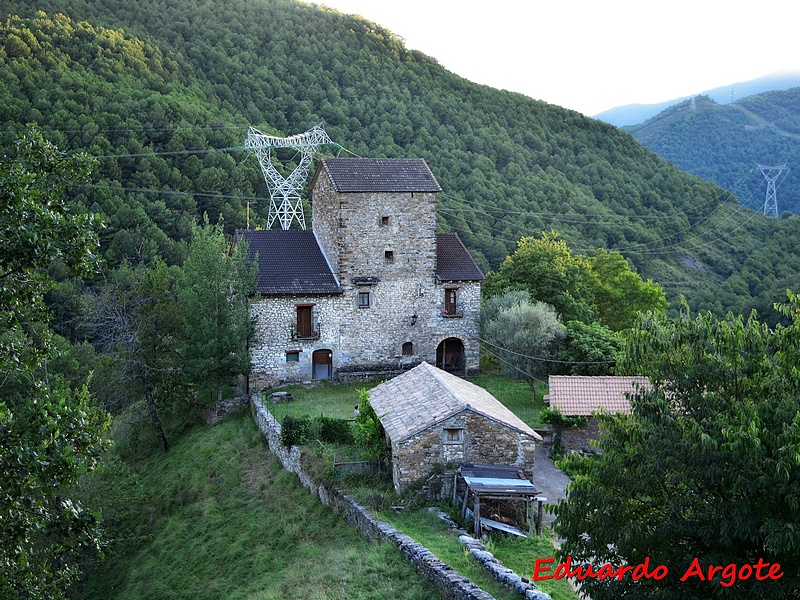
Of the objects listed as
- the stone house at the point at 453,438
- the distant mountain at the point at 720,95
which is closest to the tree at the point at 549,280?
the stone house at the point at 453,438

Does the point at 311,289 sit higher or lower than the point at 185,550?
higher

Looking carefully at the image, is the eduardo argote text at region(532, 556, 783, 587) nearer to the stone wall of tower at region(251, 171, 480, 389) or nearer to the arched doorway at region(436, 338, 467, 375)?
the stone wall of tower at region(251, 171, 480, 389)

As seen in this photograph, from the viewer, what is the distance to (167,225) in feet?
164

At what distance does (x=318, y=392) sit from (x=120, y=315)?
7302 mm

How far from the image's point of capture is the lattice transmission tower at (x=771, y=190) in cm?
9062

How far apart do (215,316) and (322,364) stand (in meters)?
4.89

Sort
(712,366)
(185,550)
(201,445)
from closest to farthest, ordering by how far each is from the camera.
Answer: (712,366) → (185,550) → (201,445)

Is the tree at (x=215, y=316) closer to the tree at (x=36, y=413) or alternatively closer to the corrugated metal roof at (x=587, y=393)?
the corrugated metal roof at (x=587, y=393)

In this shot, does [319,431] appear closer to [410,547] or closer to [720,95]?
[410,547]

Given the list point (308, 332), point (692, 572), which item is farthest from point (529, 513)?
point (308, 332)

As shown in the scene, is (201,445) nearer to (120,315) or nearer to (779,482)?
(120,315)

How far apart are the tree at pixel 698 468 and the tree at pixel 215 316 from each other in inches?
641

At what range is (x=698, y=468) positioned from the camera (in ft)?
35.0

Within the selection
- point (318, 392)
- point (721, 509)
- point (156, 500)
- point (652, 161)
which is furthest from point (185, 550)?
point (652, 161)
